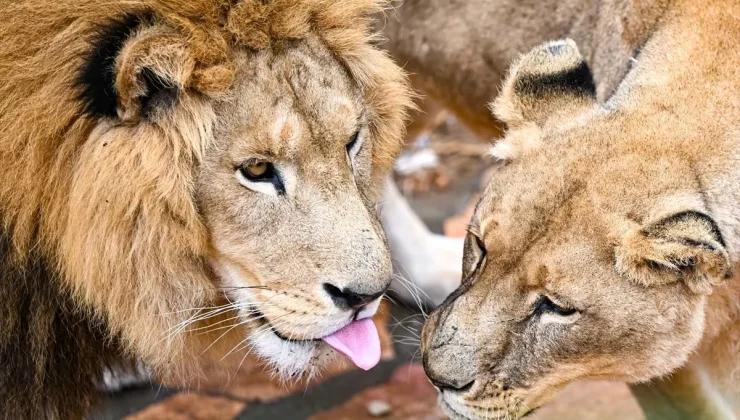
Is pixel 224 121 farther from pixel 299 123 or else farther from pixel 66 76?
pixel 66 76

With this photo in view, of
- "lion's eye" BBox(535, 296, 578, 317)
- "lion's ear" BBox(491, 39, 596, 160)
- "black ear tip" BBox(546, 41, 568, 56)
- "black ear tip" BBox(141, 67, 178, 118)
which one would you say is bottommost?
"lion's eye" BBox(535, 296, 578, 317)

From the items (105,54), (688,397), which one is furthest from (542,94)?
(105,54)

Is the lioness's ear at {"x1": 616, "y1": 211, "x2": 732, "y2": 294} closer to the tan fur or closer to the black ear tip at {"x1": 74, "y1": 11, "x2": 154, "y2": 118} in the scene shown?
the tan fur

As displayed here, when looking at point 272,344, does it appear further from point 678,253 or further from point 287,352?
point 678,253

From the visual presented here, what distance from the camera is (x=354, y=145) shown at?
249 centimetres

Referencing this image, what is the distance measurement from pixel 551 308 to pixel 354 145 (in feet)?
2.25

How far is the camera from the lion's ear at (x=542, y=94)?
104 inches

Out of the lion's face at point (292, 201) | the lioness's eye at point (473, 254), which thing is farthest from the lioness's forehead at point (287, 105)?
the lioness's eye at point (473, 254)

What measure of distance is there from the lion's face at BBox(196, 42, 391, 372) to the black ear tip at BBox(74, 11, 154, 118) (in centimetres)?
27

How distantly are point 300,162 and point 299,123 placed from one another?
0.10 metres

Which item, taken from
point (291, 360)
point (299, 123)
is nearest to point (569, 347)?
point (291, 360)

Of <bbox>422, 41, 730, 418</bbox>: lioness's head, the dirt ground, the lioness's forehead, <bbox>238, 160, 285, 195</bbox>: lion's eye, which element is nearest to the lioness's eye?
<bbox>422, 41, 730, 418</bbox>: lioness's head

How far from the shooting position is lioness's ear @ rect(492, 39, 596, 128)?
265 centimetres

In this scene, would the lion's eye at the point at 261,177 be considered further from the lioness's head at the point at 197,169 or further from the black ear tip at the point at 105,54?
the black ear tip at the point at 105,54
